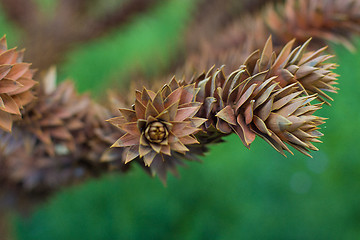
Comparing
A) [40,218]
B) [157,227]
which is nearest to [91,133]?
[157,227]

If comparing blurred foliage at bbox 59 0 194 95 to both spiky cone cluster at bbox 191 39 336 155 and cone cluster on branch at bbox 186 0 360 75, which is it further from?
spiky cone cluster at bbox 191 39 336 155

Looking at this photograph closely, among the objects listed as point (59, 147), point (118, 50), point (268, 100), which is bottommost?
point (268, 100)

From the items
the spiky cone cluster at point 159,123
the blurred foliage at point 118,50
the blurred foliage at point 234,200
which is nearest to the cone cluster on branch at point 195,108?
the spiky cone cluster at point 159,123

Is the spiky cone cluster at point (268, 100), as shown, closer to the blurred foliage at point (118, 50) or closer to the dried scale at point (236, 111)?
the dried scale at point (236, 111)

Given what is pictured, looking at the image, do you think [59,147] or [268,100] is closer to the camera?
[268,100]

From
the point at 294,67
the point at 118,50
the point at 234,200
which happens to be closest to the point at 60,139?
the point at 294,67

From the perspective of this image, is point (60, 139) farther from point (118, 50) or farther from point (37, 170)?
point (118, 50)
